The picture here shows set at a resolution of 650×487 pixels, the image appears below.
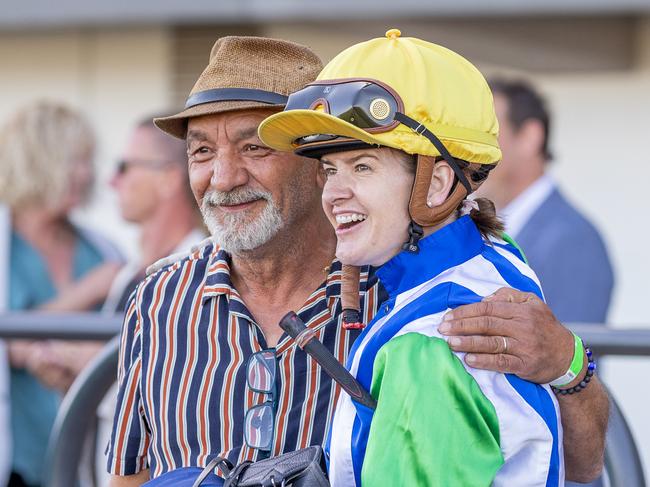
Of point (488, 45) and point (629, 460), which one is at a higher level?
point (488, 45)

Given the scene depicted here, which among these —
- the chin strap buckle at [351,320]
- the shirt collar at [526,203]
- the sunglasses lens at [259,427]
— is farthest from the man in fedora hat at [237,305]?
the shirt collar at [526,203]

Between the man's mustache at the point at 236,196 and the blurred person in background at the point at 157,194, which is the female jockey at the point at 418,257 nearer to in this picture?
the man's mustache at the point at 236,196

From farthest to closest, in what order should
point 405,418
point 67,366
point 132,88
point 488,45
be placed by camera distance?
point 132,88 → point 488,45 → point 67,366 → point 405,418

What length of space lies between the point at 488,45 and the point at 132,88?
2.72m

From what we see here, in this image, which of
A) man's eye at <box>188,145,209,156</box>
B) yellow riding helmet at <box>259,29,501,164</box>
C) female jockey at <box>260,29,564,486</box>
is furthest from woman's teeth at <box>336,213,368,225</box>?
man's eye at <box>188,145,209,156</box>

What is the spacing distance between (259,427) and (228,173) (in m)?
0.61

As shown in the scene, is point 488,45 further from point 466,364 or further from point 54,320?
point 466,364

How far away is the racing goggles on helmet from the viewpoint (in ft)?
7.50

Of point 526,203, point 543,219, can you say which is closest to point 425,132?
point 543,219

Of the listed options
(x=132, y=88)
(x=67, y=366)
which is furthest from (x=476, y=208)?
(x=132, y=88)

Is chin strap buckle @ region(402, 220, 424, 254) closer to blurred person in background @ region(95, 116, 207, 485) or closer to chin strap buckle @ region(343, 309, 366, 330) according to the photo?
chin strap buckle @ region(343, 309, 366, 330)

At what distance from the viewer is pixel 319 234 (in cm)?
305

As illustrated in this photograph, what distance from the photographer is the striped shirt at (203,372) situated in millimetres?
2785

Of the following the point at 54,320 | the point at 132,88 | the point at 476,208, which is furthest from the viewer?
the point at 132,88
